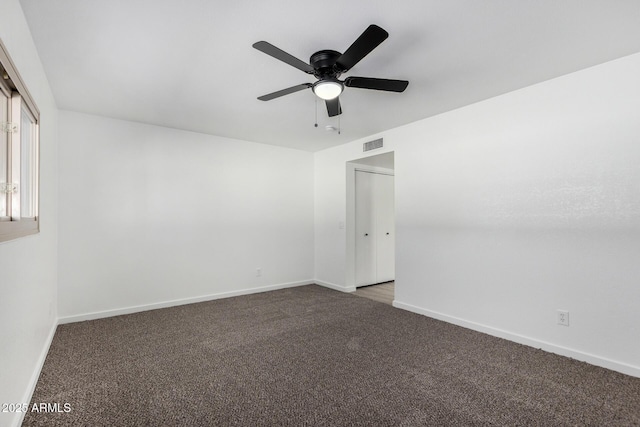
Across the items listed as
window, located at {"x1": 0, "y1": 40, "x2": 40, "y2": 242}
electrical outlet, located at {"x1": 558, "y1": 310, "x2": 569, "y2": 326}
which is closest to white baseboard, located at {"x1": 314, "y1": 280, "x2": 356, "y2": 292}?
electrical outlet, located at {"x1": 558, "y1": 310, "x2": 569, "y2": 326}

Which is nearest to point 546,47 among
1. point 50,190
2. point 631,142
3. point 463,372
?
point 631,142

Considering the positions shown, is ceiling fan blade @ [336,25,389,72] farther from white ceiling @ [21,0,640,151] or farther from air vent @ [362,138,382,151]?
air vent @ [362,138,382,151]

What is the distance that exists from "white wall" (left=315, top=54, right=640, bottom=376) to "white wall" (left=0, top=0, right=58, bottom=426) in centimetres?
360

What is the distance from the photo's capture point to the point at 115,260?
3773 mm

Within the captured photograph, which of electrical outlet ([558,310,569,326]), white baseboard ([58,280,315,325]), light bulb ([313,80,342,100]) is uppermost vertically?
light bulb ([313,80,342,100])

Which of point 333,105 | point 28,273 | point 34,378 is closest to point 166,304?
point 34,378

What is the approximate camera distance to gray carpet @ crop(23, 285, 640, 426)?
1862 millimetres

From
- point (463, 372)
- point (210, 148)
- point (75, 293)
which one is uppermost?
point (210, 148)

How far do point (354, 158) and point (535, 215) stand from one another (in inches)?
102

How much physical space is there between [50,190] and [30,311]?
1.45 m

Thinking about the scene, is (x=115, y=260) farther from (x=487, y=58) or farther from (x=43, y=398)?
(x=487, y=58)

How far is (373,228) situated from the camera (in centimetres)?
554

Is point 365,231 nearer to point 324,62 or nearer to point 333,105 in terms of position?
point 333,105

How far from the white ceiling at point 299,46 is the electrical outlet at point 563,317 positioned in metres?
2.04
